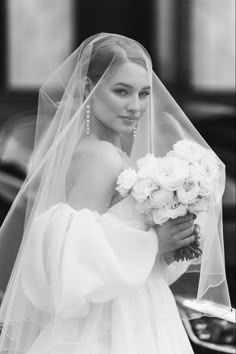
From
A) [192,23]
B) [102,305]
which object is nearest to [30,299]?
[102,305]

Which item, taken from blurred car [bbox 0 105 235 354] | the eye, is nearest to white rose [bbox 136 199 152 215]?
the eye

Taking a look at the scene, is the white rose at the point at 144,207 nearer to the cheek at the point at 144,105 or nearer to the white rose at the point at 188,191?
the white rose at the point at 188,191

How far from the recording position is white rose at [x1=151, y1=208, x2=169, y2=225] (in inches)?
105

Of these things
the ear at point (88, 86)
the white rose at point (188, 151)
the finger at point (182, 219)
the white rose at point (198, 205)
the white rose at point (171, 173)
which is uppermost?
the ear at point (88, 86)

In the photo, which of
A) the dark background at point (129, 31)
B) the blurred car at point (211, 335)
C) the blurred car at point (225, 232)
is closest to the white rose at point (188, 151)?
the blurred car at point (225, 232)

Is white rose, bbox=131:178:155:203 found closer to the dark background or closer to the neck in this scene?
the neck

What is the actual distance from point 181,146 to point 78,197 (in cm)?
40

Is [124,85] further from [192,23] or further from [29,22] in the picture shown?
[29,22]

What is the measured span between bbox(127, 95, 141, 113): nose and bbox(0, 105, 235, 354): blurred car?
0.44 m

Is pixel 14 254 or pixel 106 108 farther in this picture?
pixel 14 254

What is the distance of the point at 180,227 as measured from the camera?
2.71m

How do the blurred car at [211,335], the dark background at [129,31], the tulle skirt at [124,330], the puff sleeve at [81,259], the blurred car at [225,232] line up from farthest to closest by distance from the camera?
the dark background at [129,31], the blurred car at [211,335], the blurred car at [225,232], the tulle skirt at [124,330], the puff sleeve at [81,259]

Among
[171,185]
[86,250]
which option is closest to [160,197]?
[171,185]

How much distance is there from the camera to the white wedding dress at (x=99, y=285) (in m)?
2.62
